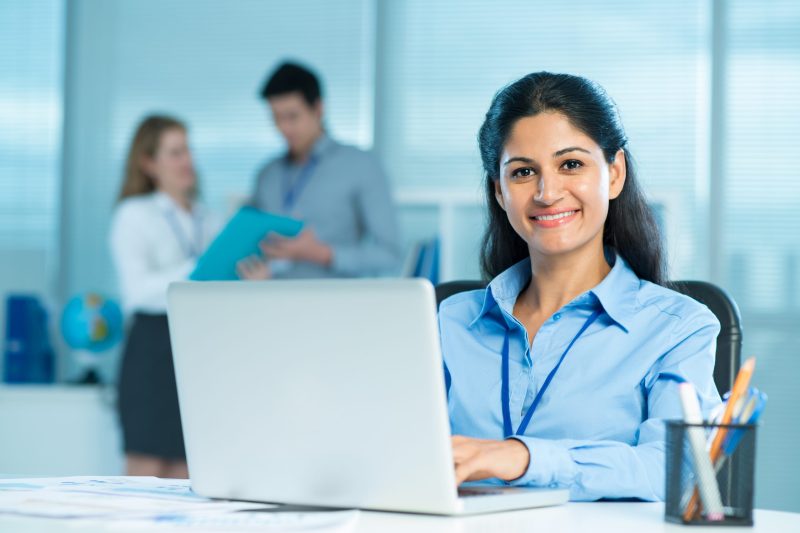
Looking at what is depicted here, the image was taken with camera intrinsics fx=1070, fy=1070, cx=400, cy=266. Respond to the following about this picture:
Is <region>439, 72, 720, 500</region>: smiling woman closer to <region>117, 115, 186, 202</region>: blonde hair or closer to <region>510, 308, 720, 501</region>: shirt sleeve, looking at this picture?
<region>510, 308, 720, 501</region>: shirt sleeve

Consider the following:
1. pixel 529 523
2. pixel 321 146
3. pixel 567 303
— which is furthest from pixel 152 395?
pixel 529 523

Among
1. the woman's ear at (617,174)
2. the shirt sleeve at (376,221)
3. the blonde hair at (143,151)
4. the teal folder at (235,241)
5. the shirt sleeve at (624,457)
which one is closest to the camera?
the shirt sleeve at (624,457)

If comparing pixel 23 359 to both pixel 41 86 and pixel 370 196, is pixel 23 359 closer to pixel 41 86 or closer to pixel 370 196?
pixel 41 86

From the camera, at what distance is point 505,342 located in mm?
1721

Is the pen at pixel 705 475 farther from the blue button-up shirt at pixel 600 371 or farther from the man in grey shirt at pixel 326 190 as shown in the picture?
the man in grey shirt at pixel 326 190

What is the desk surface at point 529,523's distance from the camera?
1.04 meters

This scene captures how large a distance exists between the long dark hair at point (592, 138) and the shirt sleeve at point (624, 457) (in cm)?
32

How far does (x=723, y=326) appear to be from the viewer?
1.71 meters

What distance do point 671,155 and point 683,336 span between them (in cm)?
262

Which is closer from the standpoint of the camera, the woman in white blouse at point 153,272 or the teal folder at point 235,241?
the teal folder at point 235,241

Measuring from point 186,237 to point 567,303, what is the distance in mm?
2189

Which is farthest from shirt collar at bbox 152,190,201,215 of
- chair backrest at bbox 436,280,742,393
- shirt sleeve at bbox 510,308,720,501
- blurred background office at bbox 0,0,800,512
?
shirt sleeve at bbox 510,308,720,501

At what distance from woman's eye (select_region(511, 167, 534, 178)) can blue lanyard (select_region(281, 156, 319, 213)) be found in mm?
1907

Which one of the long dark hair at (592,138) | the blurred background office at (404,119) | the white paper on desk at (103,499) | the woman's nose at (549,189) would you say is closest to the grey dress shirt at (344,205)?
the blurred background office at (404,119)
